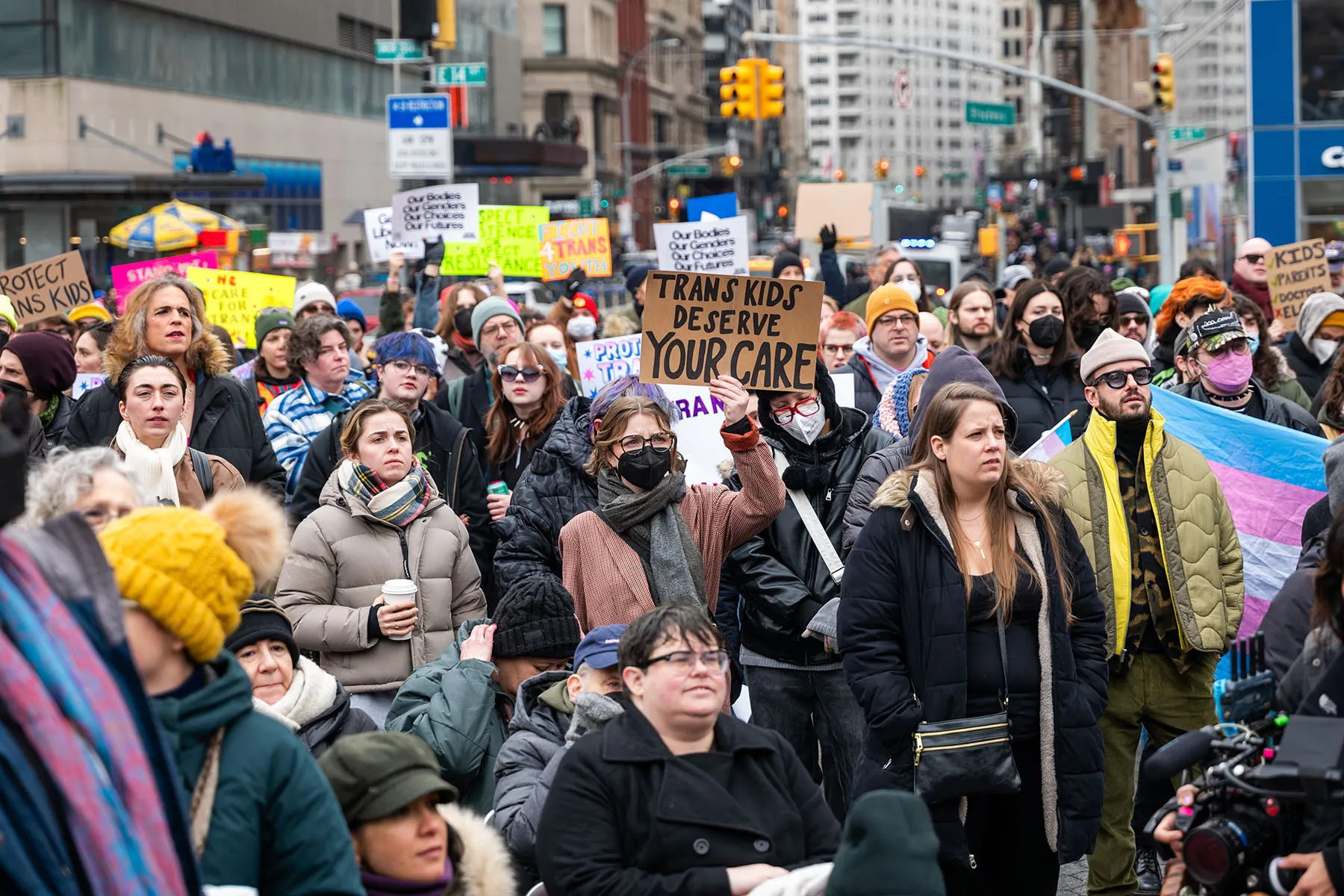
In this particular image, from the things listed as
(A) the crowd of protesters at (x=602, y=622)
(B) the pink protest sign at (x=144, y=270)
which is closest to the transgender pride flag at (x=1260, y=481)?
(A) the crowd of protesters at (x=602, y=622)

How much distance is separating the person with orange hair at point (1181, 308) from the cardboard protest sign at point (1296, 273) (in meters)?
2.18

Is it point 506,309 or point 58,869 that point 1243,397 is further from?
point 58,869

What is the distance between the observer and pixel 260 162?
1861 inches

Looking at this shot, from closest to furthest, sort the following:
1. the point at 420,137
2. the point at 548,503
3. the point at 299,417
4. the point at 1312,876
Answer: the point at 1312,876 < the point at 548,503 < the point at 299,417 < the point at 420,137

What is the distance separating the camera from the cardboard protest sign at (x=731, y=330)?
21.8 ft

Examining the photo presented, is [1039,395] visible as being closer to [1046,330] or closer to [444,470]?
[1046,330]

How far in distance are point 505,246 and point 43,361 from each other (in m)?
9.12

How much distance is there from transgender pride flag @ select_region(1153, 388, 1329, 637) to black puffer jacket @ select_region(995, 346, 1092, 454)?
1.00 meters

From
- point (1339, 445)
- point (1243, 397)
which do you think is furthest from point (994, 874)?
point (1243, 397)

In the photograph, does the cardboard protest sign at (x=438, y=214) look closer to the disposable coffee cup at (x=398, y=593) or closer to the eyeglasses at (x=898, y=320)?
the eyeglasses at (x=898, y=320)

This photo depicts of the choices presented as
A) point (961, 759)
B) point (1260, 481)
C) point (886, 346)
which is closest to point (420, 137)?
point (886, 346)

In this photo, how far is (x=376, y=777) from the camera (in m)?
3.78

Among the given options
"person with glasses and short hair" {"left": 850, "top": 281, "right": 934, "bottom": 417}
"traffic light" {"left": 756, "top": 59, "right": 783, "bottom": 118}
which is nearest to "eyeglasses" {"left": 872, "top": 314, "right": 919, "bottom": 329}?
"person with glasses and short hair" {"left": 850, "top": 281, "right": 934, "bottom": 417}

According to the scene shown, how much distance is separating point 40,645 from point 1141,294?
31.7ft
